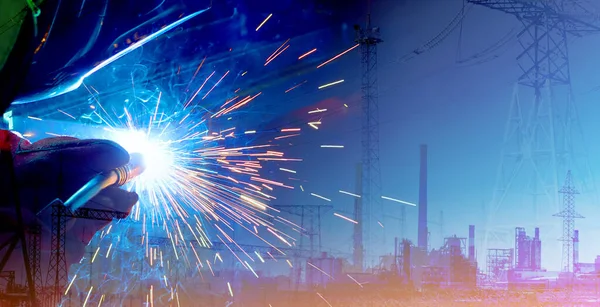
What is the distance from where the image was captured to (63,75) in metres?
13.0

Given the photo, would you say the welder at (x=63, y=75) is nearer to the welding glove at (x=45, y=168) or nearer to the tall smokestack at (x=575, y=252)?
the welding glove at (x=45, y=168)

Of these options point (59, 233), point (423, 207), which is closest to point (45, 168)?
point (59, 233)

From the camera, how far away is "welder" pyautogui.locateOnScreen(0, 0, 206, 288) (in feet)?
Answer: 38.9

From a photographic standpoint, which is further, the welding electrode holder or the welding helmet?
the welding electrode holder

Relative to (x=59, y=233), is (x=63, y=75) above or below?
above

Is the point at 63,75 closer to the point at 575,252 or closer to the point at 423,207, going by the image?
the point at 575,252

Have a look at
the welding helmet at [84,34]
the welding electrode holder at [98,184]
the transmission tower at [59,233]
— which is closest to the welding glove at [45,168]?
the welding electrode holder at [98,184]

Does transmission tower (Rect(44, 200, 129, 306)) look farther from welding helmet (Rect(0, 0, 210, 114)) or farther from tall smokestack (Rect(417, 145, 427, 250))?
tall smokestack (Rect(417, 145, 427, 250))

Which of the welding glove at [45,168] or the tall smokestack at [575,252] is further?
the tall smokestack at [575,252]

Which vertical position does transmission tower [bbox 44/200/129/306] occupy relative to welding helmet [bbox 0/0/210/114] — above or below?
below

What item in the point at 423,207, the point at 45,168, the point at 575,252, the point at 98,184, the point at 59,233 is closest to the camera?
the point at 45,168

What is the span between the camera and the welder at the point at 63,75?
11.9 meters

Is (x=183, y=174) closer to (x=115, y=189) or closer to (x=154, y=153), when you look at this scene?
(x=154, y=153)

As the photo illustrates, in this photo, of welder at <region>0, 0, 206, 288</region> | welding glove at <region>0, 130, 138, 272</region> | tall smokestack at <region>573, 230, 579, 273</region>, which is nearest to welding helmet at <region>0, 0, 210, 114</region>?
welder at <region>0, 0, 206, 288</region>
